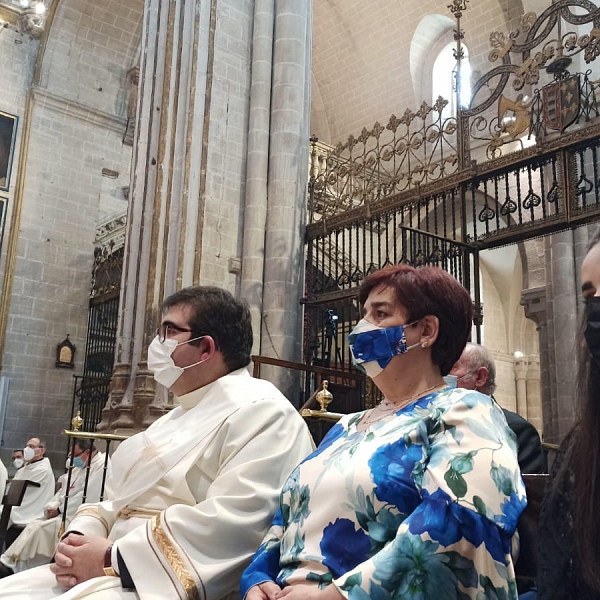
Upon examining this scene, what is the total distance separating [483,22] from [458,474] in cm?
1524

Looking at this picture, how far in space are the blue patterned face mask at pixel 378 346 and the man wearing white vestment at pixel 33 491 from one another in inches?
293

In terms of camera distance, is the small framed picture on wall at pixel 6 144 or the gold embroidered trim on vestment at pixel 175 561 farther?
the small framed picture on wall at pixel 6 144

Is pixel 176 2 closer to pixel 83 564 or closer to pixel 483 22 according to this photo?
pixel 83 564

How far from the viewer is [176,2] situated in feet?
28.4

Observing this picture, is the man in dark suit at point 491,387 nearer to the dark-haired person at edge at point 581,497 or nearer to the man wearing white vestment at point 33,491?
the dark-haired person at edge at point 581,497

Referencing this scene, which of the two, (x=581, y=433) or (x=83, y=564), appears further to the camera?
(x=83, y=564)

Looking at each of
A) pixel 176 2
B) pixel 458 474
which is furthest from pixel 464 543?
pixel 176 2

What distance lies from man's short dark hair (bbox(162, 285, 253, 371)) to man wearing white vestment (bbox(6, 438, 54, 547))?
6.58m

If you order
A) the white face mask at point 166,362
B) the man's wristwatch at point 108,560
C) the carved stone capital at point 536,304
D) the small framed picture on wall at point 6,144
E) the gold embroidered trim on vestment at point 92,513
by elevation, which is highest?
the small framed picture on wall at point 6,144

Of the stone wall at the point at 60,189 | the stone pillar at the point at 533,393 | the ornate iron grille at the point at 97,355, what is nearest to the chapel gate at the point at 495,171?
the ornate iron grille at the point at 97,355

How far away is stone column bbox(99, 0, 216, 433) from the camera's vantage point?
7805 mm

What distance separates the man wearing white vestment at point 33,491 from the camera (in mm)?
8609

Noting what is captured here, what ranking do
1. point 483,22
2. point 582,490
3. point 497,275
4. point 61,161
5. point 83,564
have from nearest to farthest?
point 582,490 < point 83,564 < point 61,161 < point 483,22 < point 497,275

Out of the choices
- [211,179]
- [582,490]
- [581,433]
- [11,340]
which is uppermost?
[211,179]
